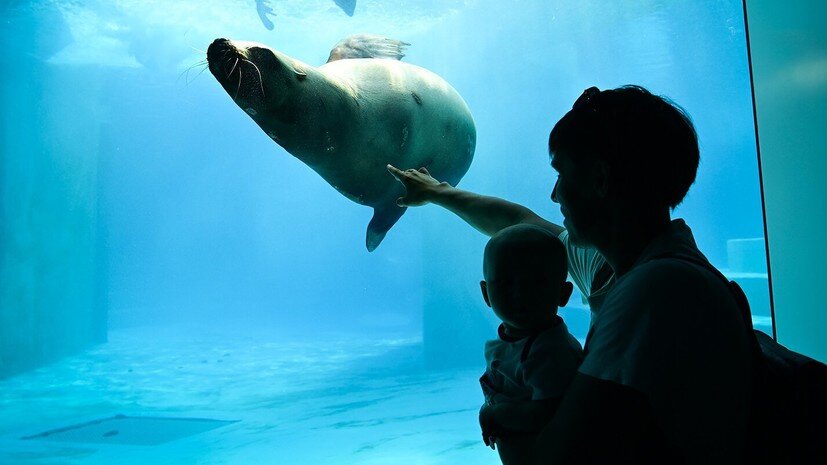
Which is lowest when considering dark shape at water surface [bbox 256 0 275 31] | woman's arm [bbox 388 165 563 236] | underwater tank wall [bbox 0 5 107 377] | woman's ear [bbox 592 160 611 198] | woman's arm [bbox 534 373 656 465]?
woman's arm [bbox 534 373 656 465]

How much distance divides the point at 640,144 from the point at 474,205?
118cm

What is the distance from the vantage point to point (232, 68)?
2.25m

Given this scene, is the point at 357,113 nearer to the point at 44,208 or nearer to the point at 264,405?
the point at 264,405

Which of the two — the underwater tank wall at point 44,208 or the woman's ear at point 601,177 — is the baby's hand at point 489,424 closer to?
the woman's ear at point 601,177

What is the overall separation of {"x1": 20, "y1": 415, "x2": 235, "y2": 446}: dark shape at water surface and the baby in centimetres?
829

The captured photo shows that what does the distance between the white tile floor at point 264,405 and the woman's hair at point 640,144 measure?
6260mm

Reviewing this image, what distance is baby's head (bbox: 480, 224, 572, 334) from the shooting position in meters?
1.25

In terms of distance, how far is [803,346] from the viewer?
3010 millimetres

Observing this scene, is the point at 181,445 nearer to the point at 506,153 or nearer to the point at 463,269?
the point at 463,269

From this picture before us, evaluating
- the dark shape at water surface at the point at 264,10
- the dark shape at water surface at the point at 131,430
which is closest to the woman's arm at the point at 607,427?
the dark shape at water surface at the point at 131,430

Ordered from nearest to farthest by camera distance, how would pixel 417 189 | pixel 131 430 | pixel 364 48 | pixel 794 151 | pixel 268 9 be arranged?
pixel 417 189
pixel 794 151
pixel 364 48
pixel 131 430
pixel 268 9

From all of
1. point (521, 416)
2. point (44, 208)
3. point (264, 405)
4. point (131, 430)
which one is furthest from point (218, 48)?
point (44, 208)

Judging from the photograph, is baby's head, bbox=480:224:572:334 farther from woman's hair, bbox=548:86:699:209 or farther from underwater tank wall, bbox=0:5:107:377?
underwater tank wall, bbox=0:5:107:377

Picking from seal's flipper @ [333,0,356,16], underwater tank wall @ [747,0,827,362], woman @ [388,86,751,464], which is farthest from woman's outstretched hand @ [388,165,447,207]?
seal's flipper @ [333,0,356,16]
